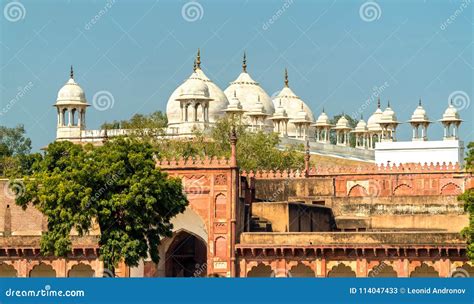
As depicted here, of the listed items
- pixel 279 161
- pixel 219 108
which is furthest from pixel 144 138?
pixel 219 108

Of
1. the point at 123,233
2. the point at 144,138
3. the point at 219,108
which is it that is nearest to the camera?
the point at 123,233

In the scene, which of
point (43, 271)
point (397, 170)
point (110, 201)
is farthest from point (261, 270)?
point (397, 170)

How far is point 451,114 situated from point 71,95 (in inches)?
730

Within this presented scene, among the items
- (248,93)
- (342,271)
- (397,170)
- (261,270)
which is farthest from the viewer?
(248,93)

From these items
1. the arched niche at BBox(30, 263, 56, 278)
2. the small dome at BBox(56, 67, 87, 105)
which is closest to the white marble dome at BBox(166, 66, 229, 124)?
the small dome at BBox(56, 67, 87, 105)

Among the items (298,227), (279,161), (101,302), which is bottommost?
(101,302)

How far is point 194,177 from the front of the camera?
47.0m

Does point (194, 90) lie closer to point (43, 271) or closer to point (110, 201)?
point (43, 271)

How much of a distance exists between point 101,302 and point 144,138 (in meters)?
32.1

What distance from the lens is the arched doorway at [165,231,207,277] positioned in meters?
48.8

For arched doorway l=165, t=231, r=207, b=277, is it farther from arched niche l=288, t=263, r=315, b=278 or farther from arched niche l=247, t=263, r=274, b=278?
arched niche l=288, t=263, r=315, b=278

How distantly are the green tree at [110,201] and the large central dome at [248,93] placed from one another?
37663 mm

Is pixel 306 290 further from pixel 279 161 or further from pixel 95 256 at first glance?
pixel 279 161

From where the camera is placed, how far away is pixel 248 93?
82125 millimetres
